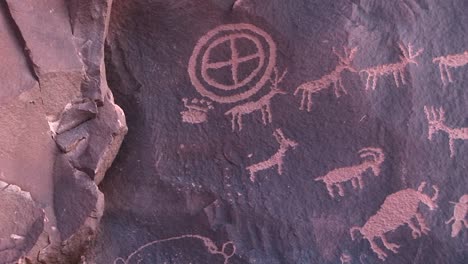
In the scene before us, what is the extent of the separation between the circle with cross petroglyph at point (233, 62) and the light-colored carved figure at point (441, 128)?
0.52 meters

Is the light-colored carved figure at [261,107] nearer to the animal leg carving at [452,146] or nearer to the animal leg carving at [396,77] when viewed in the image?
the animal leg carving at [396,77]

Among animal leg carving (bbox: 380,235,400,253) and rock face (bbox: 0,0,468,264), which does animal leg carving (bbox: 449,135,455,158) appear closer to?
rock face (bbox: 0,0,468,264)

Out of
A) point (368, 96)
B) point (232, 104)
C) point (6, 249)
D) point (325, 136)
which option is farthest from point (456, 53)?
point (6, 249)

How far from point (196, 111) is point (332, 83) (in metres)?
0.45

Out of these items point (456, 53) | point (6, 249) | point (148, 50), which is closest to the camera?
point (6, 249)

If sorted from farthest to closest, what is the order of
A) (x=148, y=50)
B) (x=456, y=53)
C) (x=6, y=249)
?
(x=148, y=50)
(x=456, y=53)
(x=6, y=249)

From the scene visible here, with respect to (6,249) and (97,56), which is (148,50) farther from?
(6,249)

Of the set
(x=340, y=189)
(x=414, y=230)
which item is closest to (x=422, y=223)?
(x=414, y=230)

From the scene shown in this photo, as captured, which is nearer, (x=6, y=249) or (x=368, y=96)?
(x=6, y=249)

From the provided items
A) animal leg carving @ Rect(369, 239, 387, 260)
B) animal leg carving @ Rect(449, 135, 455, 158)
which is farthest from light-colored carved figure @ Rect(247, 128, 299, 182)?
animal leg carving @ Rect(449, 135, 455, 158)

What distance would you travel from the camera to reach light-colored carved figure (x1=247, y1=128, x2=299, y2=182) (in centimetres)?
224

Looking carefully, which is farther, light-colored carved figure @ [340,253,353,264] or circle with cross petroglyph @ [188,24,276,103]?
circle with cross petroglyph @ [188,24,276,103]

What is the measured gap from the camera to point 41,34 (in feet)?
7.00

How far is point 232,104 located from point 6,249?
32.3 inches
